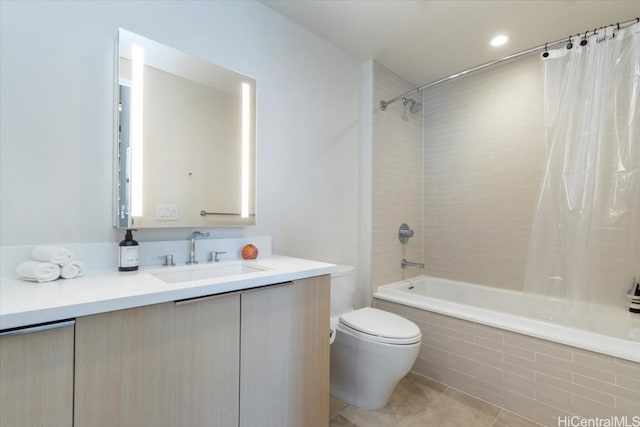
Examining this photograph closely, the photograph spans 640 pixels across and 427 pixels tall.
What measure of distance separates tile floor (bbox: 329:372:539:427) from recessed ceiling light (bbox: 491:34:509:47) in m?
2.56

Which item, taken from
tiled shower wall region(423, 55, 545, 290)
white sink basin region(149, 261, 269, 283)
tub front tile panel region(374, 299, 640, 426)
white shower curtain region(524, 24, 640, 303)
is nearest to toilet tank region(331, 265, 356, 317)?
tub front tile panel region(374, 299, 640, 426)

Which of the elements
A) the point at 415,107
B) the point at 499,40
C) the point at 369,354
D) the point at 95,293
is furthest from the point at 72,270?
the point at 499,40

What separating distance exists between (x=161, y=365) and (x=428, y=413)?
1.58m

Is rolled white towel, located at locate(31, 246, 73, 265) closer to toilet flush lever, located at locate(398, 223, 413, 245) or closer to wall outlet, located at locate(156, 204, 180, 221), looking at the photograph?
wall outlet, located at locate(156, 204, 180, 221)

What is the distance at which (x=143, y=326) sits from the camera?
862 mm

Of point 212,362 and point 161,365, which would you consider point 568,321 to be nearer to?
point 212,362

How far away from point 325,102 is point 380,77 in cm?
70

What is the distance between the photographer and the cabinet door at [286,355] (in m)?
1.10

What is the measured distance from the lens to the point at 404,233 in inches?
109

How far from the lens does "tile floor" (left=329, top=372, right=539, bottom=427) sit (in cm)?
163

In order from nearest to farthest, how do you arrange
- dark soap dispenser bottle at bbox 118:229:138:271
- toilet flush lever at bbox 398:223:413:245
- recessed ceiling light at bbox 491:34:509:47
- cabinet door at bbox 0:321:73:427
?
cabinet door at bbox 0:321:73:427 < dark soap dispenser bottle at bbox 118:229:138:271 < recessed ceiling light at bbox 491:34:509:47 < toilet flush lever at bbox 398:223:413:245

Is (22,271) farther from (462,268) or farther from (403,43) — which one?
(462,268)

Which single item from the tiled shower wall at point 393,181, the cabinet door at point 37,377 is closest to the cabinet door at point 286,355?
the cabinet door at point 37,377

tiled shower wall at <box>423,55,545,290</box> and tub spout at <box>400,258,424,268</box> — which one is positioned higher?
tiled shower wall at <box>423,55,545,290</box>
